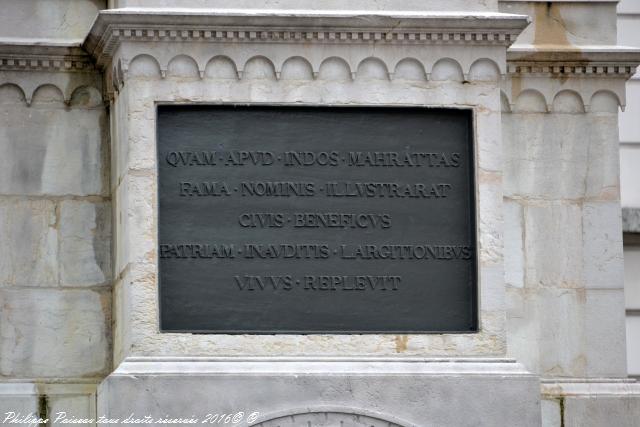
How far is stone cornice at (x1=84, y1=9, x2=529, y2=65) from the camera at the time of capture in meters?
18.9

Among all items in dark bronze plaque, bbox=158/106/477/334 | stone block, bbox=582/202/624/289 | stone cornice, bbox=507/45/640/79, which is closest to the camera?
dark bronze plaque, bbox=158/106/477/334

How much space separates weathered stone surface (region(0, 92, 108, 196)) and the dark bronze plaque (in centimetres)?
112

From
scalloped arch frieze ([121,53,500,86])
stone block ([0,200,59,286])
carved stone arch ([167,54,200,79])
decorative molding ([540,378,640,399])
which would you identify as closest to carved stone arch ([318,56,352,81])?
scalloped arch frieze ([121,53,500,86])

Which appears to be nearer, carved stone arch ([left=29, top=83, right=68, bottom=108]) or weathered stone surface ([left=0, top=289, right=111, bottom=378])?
weathered stone surface ([left=0, top=289, right=111, bottom=378])

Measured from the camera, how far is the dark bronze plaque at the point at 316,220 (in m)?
18.9

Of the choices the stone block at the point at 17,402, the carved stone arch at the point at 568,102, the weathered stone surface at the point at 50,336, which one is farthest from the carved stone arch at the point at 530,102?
the stone block at the point at 17,402

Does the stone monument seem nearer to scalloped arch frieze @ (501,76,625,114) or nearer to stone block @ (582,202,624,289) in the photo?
stone block @ (582,202,624,289)

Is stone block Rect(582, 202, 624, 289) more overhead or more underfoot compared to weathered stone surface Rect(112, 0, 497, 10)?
more underfoot

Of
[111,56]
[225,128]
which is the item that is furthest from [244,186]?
[111,56]

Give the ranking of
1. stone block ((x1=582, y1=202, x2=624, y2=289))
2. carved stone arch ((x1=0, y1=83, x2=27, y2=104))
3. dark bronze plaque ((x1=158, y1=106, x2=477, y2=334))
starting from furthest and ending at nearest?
stone block ((x1=582, y1=202, x2=624, y2=289))
carved stone arch ((x1=0, y1=83, x2=27, y2=104))
dark bronze plaque ((x1=158, y1=106, x2=477, y2=334))

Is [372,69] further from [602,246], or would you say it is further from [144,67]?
[602,246]

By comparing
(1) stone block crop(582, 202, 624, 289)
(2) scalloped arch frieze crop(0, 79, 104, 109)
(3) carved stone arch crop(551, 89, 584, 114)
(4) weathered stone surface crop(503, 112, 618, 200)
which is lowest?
(1) stone block crop(582, 202, 624, 289)

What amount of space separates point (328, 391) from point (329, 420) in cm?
28

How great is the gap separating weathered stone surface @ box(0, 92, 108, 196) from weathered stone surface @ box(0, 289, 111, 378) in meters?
1.11
